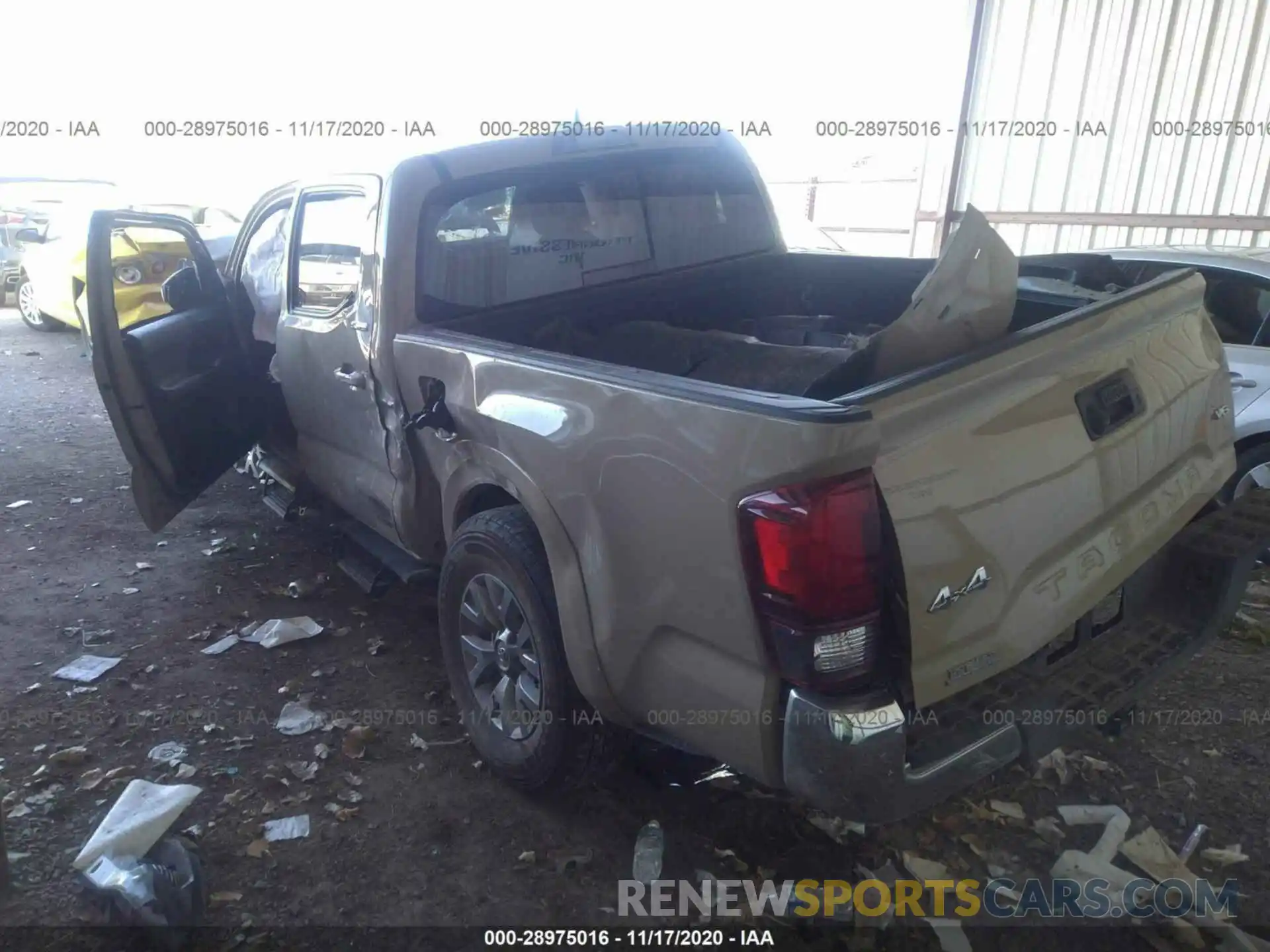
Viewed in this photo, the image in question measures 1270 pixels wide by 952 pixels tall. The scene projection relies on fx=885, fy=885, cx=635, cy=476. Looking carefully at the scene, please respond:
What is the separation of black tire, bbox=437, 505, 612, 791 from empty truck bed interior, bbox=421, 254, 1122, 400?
0.65 metres

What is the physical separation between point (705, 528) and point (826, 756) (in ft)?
1.68

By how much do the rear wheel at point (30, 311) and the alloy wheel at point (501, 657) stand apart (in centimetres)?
1074

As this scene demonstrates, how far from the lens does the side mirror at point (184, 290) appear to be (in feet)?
13.3

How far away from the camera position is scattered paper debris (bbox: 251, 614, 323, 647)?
375 cm

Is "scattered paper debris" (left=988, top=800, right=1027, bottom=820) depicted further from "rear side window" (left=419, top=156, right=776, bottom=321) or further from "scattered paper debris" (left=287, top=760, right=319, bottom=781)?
"rear side window" (left=419, top=156, right=776, bottom=321)

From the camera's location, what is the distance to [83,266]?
869cm

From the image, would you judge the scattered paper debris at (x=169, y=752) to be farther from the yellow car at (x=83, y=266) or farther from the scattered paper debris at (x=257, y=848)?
the yellow car at (x=83, y=266)

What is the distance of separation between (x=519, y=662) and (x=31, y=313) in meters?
11.3

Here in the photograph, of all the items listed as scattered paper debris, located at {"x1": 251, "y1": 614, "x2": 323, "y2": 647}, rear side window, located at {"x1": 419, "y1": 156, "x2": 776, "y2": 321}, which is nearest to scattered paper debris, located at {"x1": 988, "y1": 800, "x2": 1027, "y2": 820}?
rear side window, located at {"x1": 419, "y1": 156, "x2": 776, "y2": 321}

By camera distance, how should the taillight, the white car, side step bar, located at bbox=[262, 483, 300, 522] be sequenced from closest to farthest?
1. the taillight
2. the white car
3. side step bar, located at bbox=[262, 483, 300, 522]

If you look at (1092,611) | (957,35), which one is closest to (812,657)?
(1092,611)

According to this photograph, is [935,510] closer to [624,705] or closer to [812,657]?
[812,657]

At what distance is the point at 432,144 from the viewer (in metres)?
3.19

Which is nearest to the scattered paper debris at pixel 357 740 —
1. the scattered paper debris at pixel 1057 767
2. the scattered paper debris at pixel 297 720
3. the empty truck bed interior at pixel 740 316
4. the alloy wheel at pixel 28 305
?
the scattered paper debris at pixel 297 720
